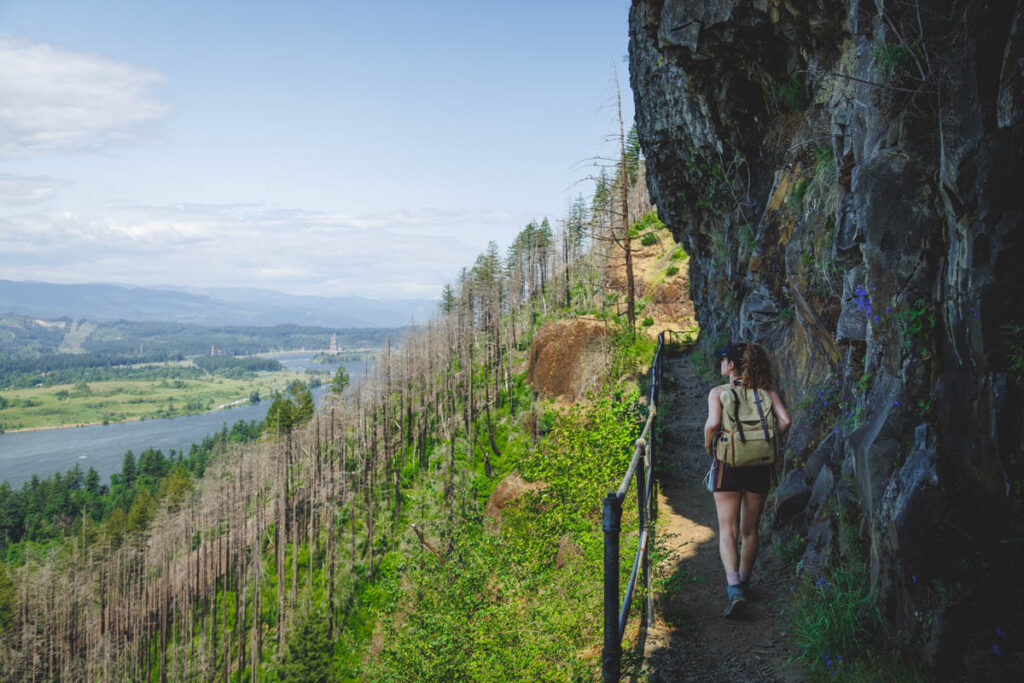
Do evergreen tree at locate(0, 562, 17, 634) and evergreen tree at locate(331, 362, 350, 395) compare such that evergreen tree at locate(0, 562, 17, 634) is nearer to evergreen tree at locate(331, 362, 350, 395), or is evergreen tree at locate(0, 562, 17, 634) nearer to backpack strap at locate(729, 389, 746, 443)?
evergreen tree at locate(331, 362, 350, 395)

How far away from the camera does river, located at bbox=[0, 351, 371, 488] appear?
13825 centimetres

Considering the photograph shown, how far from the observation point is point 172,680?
173ft

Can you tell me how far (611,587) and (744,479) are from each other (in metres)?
2.40

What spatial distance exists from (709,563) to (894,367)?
118 inches

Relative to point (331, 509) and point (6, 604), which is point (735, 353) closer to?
point (331, 509)

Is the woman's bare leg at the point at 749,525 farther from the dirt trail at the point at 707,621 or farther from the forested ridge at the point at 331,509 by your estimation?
the forested ridge at the point at 331,509

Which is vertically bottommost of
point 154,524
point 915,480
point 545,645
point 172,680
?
point 172,680

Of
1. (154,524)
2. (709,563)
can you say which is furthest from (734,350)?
(154,524)

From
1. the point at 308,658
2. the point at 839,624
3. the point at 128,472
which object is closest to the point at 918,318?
the point at 839,624

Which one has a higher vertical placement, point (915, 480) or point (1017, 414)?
point (1017, 414)

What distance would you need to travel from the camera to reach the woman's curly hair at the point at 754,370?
189 inches

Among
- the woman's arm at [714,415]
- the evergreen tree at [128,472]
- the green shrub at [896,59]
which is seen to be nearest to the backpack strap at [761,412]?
the woman's arm at [714,415]

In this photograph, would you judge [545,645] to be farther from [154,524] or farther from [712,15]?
[154,524]

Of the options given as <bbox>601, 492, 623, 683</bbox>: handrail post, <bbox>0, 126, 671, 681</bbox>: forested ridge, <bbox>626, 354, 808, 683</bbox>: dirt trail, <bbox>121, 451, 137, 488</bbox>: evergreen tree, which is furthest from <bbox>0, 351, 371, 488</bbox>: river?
<bbox>601, 492, 623, 683</bbox>: handrail post
